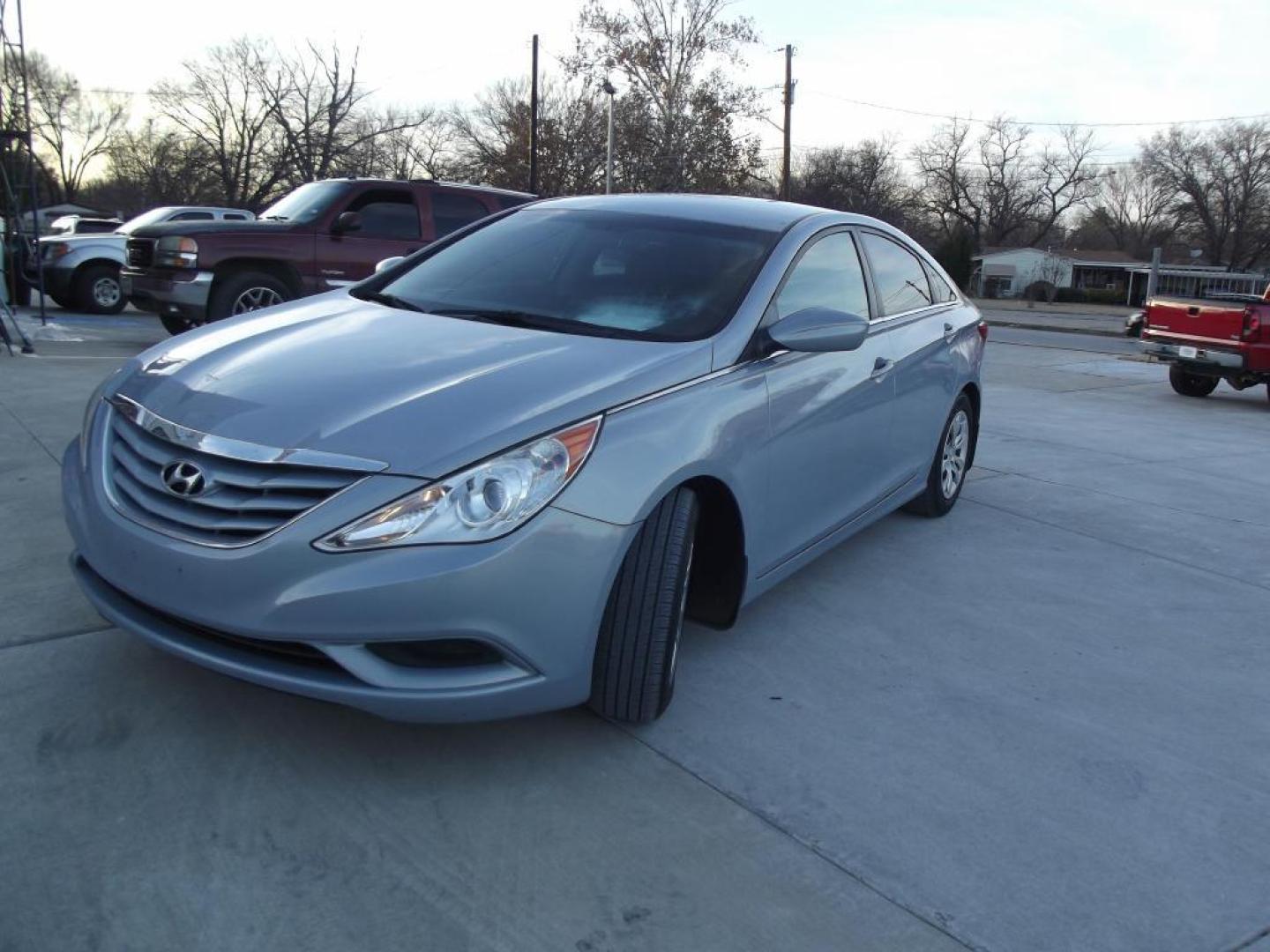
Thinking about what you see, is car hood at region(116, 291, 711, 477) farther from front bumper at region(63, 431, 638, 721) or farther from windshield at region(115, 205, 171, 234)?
windshield at region(115, 205, 171, 234)

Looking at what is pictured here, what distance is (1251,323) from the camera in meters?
11.6

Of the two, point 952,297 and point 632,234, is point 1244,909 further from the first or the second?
point 952,297

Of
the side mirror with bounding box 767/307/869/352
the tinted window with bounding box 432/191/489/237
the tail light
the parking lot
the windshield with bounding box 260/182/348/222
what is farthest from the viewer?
the tail light

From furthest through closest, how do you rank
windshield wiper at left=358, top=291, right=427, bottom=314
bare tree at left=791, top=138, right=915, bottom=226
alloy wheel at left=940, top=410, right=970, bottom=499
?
bare tree at left=791, top=138, right=915, bottom=226 → alloy wheel at left=940, top=410, right=970, bottom=499 → windshield wiper at left=358, top=291, right=427, bottom=314

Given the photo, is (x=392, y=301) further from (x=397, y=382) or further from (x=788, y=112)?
(x=788, y=112)

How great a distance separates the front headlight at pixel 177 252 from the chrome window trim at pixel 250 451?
7.48 meters

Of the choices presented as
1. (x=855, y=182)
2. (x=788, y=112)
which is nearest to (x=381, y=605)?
(x=788, y=112)

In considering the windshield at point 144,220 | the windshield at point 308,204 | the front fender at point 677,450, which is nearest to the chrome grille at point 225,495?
the front fender at point 677,450

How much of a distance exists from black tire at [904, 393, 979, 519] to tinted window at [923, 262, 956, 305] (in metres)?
0.52

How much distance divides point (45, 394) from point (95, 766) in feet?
18.6

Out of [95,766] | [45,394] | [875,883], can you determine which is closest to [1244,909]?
[875,883]

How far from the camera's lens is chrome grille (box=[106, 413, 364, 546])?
2.60 m

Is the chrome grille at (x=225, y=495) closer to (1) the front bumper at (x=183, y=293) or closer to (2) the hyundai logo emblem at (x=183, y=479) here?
(2) the hyundai logo emblem at (x=183, y=479)

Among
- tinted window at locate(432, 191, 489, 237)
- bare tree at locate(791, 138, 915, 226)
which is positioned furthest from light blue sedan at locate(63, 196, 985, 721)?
bare tree at locate(791, 138, 915, 226)
